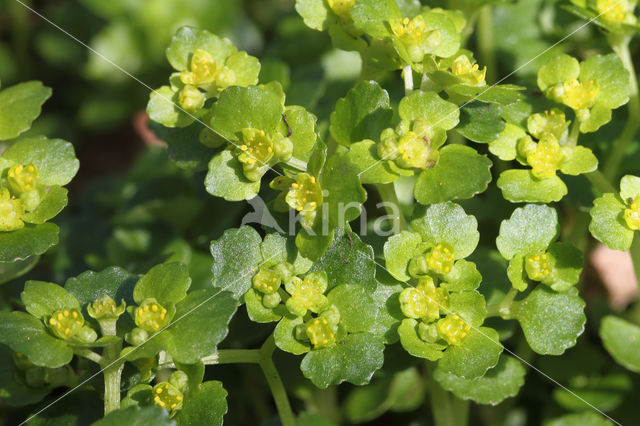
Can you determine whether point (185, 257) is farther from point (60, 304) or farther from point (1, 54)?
point (1, 54)

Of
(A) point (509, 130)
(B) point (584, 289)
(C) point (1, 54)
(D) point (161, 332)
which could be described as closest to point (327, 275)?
(D) point (161, 332)

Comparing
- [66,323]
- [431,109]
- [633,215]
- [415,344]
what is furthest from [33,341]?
[633,215]

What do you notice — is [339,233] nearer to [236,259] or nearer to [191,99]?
[236,259]

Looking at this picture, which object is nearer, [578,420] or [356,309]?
[356,309]

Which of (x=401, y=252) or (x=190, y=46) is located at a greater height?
(x=190, y=46)

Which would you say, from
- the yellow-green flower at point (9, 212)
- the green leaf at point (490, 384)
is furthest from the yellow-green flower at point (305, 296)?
the yellow-green flower at point (9, 212)

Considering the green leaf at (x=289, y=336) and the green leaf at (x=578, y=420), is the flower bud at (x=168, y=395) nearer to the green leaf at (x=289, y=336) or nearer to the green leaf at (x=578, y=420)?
the green leaf at (x=289, y=336)

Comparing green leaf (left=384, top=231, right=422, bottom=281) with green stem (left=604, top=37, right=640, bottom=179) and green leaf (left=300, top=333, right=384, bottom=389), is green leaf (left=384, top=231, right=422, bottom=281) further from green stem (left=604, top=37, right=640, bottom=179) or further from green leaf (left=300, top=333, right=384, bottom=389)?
green stem (left=604, top=37, right=640, bottom=179)
